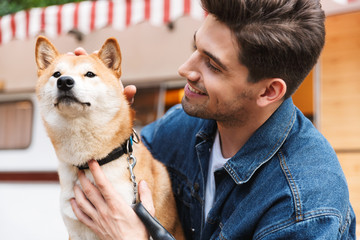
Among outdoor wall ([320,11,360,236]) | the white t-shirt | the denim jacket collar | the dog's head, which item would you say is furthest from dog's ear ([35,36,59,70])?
outdoor wall ([320,11,360,236])

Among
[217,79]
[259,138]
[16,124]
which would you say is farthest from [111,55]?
[16,124]

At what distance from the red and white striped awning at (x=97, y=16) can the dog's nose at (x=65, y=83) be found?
179 centimetres

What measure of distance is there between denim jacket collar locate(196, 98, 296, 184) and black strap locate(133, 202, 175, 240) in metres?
0.40

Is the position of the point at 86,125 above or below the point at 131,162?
above

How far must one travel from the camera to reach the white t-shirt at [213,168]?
5.66ft

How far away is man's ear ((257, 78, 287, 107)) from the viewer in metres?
1.54

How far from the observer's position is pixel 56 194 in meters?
3.57

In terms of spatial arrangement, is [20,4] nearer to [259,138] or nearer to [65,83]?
Result: [65,83]

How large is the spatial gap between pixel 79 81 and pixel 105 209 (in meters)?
0.63

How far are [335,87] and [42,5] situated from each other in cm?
417

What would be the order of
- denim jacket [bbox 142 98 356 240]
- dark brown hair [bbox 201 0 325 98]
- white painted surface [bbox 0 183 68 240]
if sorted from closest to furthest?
denim jacket [bbox 142 98 356 240]
dark brown hair [bbox 201 0 325 98]
white painted surface [bbox 0 183 68 240]

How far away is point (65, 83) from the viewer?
1565mm

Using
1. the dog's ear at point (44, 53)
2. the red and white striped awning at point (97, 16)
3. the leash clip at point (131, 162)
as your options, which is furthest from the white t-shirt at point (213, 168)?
the red and white striped awning at point (97, 16)

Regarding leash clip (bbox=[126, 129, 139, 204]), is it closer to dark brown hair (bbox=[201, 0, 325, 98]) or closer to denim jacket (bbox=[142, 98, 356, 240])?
denim jacket (bbox=[142, 98, 356, 240])
